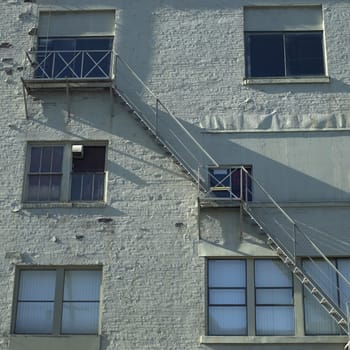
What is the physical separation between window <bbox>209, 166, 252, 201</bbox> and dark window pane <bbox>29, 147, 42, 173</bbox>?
16.5 ft

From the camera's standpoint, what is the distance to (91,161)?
23.1m

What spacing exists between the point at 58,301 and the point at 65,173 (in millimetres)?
3739

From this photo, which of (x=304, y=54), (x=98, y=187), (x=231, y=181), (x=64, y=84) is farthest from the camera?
(x=304, y=54)

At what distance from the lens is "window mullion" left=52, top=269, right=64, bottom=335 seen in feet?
69.5

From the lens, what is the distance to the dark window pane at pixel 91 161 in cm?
2303

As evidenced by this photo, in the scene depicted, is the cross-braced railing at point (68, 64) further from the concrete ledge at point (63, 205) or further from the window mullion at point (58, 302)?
the window mullion at point (58, 302)

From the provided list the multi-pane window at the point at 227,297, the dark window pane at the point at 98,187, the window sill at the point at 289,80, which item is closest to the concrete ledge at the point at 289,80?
the window sill at the point at 289,80

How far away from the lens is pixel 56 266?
2180 centimetres

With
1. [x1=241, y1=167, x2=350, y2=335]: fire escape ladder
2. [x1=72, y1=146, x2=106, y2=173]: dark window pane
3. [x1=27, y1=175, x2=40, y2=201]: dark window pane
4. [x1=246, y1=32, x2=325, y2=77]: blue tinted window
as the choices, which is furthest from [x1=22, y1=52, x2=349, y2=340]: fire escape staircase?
[x1=246, y1=32, x2=325, y2=77]: blue tinted window

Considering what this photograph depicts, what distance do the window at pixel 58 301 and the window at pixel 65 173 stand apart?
2.25 metres

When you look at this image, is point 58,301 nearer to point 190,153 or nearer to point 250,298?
point 250,298

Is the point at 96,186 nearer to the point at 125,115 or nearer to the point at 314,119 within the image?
the point at 125,115

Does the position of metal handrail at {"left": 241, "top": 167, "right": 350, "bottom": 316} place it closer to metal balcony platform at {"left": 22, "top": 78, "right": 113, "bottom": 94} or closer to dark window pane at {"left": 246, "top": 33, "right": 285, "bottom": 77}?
dark window pane at {"left": 246, "top": 33, "right": 285, "bottom": 77}

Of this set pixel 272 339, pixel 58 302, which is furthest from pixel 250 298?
pixel 58 302
